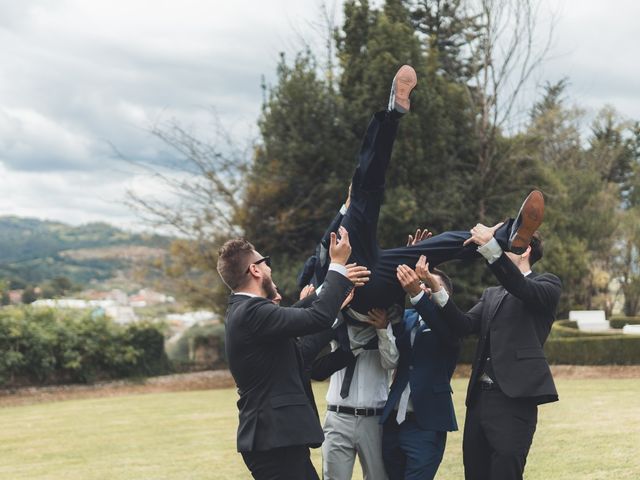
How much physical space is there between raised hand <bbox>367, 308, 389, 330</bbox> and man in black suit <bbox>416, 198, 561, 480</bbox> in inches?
14.6

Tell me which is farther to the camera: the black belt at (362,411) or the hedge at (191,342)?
the hedge at (191,342)

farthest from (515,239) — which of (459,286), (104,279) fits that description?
(104,279)

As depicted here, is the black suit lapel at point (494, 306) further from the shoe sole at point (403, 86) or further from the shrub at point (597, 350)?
the shrub at point (597, 350)

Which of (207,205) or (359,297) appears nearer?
(359,297)

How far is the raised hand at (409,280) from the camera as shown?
16.8 feet

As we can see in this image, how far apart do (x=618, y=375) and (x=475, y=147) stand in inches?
358

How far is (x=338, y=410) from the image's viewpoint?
541 centimetres

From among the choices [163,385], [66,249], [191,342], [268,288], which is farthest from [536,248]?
[66,249]

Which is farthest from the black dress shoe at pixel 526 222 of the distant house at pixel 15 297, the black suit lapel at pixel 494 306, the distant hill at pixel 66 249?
the distant hill at pixel 66 249

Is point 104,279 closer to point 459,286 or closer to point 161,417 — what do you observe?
point 459,286

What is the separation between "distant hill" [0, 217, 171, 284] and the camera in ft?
97.0

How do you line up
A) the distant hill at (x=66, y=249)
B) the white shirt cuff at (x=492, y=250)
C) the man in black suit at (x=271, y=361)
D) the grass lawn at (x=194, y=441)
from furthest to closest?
the distant hill at (x=66, y=249) → the grass lawn at (x=194, y=441) → the white shirt cuff at (x=492, y=250) → the man in black suit at (x=271, y=361)

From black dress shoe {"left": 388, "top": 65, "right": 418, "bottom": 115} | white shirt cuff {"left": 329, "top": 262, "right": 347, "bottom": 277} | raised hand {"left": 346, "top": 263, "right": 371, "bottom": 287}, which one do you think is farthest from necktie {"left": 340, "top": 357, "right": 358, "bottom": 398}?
black dress shoe {"left": 388, "top": 65, "right": 418, "bottom": 115}

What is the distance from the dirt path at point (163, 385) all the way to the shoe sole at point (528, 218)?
57.1ft
